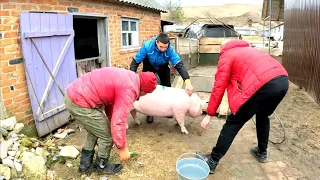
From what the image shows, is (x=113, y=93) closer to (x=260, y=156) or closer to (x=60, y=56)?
(x=260, y=156)

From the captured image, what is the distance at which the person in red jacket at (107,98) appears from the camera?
278 centimetres

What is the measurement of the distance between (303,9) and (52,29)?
258 inches

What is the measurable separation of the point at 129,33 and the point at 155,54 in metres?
3.54

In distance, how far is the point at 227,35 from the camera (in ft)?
39.0

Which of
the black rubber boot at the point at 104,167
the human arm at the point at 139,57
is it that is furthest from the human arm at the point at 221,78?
the human arm at the point at 139,57

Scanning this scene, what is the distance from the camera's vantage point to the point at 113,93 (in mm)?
2936

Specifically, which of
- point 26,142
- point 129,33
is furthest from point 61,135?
point 129,33

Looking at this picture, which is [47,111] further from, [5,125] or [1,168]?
[1,168]

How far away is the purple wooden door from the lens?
4164 mm

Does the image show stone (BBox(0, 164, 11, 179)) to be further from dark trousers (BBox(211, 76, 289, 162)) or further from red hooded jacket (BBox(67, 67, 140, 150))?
dark trousers (BBox(211, 76, 289, 162))

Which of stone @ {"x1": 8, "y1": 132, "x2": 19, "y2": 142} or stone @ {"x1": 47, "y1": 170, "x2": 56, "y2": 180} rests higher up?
stone @ {"x1": 8, "y1": 132, "x2": 19, "y2": 142}

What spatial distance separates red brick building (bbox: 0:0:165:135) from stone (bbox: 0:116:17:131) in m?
0.14

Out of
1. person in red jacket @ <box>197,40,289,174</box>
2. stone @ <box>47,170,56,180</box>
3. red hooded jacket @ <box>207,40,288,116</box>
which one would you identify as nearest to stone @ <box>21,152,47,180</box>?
stone @ <box>47,170,56,180</box>

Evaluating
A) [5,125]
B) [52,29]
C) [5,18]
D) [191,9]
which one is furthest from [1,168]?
[191,9]
